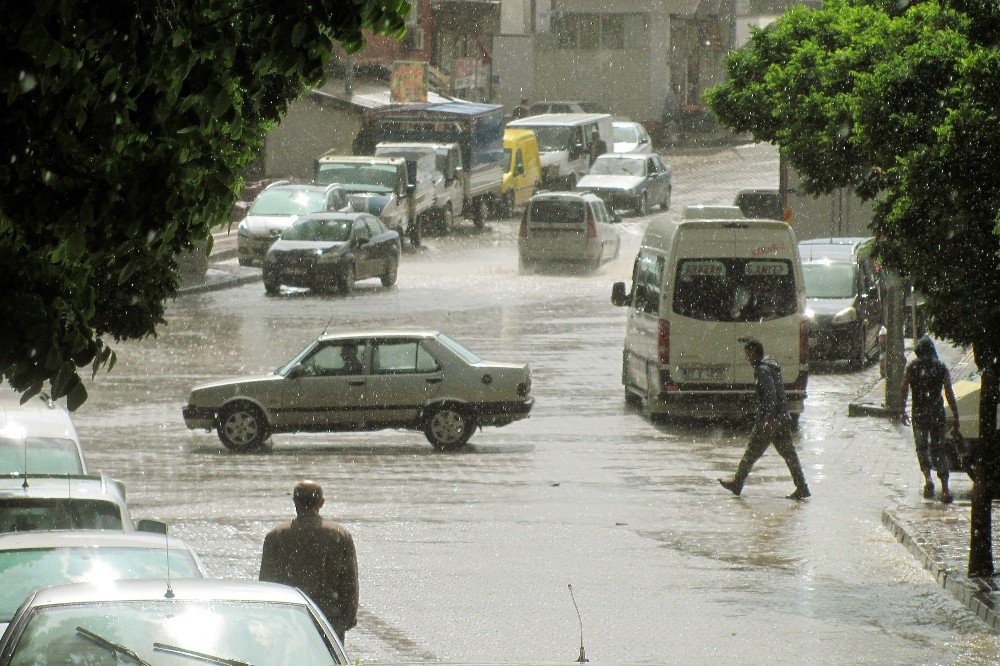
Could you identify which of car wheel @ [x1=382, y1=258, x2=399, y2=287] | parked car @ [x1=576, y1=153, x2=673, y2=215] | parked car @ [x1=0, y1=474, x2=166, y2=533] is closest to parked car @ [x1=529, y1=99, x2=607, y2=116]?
parked car @ [x1=576, y1=153, x2=673, y2=215]

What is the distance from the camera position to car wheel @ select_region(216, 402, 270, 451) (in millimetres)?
19344

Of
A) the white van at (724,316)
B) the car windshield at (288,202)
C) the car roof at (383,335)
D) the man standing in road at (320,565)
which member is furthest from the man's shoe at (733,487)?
the car windshield at (288,202)

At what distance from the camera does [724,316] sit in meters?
20.5

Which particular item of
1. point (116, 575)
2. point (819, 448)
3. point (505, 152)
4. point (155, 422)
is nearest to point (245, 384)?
point (155, 422)

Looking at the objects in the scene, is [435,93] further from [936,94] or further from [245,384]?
[936,94]

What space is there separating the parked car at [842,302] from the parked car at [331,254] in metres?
10.4

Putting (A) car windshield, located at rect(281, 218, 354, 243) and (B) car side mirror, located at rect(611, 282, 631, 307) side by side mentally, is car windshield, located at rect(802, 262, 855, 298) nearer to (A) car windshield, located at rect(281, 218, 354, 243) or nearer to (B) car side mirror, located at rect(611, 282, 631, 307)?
(B) car side mirror, located at rect(611, 282, 631, 307)

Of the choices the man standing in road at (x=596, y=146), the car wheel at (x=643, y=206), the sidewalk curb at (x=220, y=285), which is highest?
the man standing in road at (x=596, y=146)

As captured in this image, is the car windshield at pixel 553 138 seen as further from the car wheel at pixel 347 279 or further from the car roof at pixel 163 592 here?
the car roof at pixel 163 592

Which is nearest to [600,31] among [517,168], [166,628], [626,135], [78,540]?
[626,135]

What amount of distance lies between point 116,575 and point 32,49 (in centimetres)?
368

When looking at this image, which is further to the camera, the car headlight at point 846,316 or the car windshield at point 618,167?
the car windshield at point 618,167

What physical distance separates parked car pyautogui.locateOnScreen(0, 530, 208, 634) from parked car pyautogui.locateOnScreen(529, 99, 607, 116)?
174 ft

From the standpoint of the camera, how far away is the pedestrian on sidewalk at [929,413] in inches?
626
